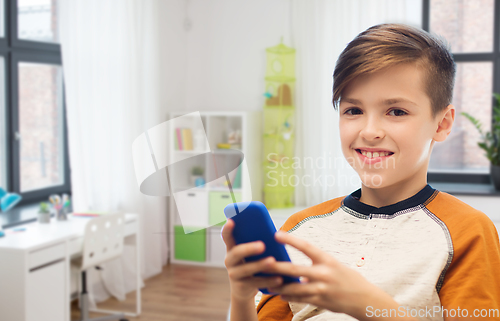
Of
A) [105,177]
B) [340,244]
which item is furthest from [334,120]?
[340,244]

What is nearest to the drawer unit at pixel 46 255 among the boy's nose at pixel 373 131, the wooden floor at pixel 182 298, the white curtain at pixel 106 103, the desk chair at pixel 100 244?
the desk chair at pixel 100 244

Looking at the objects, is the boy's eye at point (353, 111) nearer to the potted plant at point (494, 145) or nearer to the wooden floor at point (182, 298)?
the wooden floor at point (182, 298)

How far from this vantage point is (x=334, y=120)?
366cm

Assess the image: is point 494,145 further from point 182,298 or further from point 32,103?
point 32,103

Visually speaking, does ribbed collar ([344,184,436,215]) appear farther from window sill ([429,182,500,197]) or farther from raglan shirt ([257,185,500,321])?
window sill ([429,182,500,197])

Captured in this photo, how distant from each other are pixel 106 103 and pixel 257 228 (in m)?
2.85

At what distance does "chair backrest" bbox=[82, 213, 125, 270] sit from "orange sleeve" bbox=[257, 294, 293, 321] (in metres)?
1.83

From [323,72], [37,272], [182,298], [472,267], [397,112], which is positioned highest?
[323,72]

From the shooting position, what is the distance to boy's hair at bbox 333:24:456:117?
0.74 metres

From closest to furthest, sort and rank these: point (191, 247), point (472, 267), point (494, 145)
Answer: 1. point (472, 267)
2. point (494, 145)
3. point (191, 247)

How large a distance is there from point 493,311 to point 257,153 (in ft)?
10.8

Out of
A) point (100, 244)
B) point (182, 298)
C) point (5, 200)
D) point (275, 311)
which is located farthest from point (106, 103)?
point (275, 311)

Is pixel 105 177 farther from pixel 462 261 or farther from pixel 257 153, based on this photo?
pixel 462 261

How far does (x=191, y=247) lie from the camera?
3949mm
